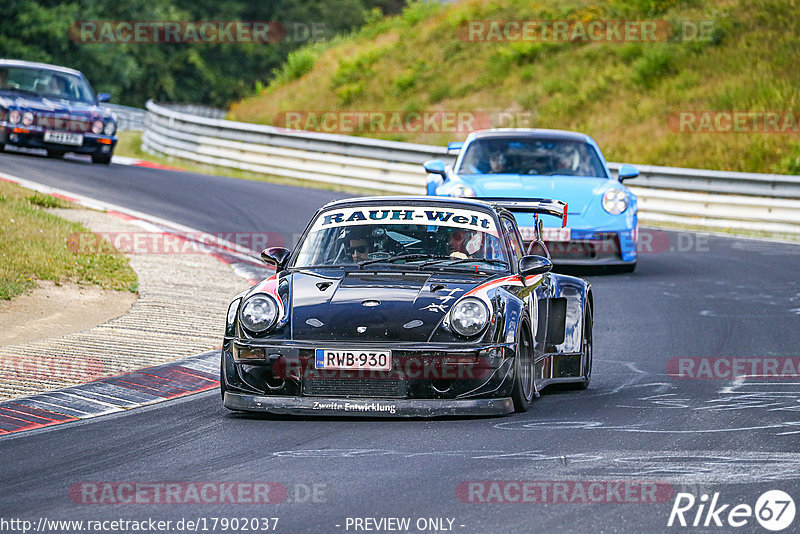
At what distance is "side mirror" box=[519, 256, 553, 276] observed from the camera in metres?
A: 8.07

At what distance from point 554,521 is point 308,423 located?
94.9 inches

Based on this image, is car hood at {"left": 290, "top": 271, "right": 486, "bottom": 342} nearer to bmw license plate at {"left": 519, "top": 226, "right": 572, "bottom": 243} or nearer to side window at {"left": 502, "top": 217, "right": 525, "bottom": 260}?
side window at {"left": 502, "top": 217, "right": 525, "bottom": 260}

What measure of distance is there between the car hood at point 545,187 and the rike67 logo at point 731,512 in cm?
865

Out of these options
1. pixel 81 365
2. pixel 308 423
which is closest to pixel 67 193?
pixel 81 365

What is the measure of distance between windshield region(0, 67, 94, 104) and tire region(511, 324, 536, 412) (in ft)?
56.9

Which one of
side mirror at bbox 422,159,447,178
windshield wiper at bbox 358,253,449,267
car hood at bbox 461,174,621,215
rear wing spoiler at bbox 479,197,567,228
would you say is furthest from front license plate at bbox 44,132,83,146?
windshield wiper at bbox 358,253,449,267

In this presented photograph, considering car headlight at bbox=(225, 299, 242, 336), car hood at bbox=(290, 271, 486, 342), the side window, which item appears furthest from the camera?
the side window

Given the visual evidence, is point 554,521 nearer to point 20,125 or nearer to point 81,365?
point 81,365

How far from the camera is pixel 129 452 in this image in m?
6.48

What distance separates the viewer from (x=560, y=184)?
1440 cm

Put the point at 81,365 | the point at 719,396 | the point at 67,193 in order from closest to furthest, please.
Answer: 1. the point at 719,396
2. the point at 81,365
3. the point at 67,193

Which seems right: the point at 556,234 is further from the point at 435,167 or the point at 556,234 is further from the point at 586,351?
the point at 586,351

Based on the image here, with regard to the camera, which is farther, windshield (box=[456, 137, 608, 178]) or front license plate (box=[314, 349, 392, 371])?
windshield (box=[456, 137, 608, 178])

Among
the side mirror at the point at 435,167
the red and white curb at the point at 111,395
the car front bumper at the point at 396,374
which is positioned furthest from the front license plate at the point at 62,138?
the car front bumper at the point at 396,374
